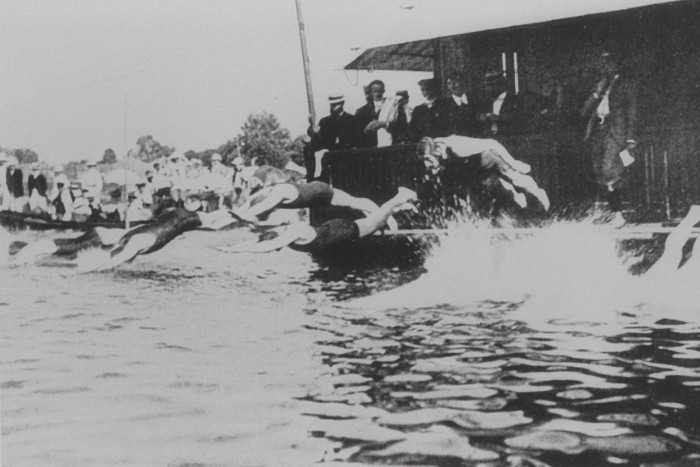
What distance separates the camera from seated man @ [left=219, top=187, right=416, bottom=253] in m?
3.64

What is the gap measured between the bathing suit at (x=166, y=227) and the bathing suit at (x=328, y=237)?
0.53 metres

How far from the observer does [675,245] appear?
326 cm

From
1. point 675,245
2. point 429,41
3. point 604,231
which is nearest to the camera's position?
point 675,245

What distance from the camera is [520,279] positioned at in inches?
134

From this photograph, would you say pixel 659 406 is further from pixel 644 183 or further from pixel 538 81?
pixel 538 81

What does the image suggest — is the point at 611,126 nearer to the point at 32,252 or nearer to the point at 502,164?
the point at 502,164

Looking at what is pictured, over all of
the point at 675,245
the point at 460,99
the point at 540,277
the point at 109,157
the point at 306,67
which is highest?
the point at 306,67

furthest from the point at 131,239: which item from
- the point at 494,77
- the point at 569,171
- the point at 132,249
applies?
the point at 569,171

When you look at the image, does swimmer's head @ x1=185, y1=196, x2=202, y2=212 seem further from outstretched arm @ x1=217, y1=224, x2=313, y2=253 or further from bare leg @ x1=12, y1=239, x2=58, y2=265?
bare leg @ x1=12, y1=239, x2=58, y2=265

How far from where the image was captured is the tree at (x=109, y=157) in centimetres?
375

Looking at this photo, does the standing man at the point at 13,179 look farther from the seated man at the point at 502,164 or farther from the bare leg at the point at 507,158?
Answer: the bare leg at the point at 507,158

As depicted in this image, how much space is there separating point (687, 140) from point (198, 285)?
2.29 metres

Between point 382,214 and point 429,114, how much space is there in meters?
0.54

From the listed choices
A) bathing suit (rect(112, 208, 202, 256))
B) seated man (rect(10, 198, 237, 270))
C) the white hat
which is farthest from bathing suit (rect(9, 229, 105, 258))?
the white hat
